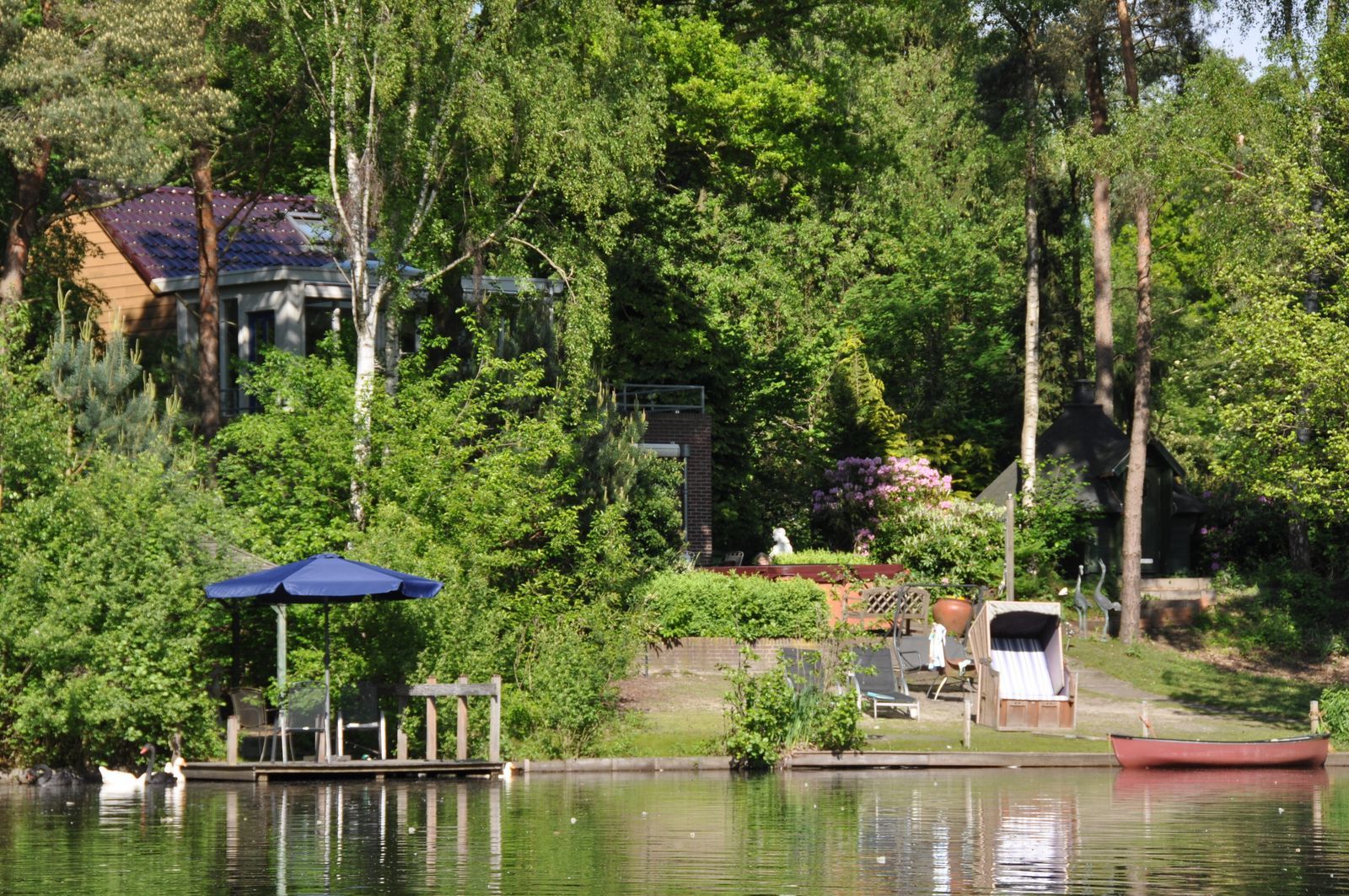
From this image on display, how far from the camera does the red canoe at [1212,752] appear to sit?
24.0 metres

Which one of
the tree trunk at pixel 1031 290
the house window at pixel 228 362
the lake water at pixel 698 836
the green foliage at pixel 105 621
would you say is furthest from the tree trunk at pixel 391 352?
the tree trunk at pixel 1031 290

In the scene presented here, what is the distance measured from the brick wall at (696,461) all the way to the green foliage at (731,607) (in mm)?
7723

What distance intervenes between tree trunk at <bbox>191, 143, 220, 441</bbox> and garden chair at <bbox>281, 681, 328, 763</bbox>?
12.2m

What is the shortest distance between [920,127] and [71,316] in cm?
3203

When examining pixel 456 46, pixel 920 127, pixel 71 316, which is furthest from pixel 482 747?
pixel 920 127

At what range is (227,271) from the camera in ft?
124

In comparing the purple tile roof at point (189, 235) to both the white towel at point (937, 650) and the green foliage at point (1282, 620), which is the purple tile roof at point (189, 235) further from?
the green foliage at point (1282, 620)

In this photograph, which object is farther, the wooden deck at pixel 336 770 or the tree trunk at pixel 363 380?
the tree trunk at pixel 363 380

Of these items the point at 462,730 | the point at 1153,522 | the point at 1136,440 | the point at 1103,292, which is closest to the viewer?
the point at 462,730

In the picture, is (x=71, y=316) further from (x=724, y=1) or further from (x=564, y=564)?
(x=724, y=1)

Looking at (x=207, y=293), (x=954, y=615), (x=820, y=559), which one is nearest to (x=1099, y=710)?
(x=954, y=615)

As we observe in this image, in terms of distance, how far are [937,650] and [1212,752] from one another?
6630 millimetres

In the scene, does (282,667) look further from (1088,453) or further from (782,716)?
(1088,453)

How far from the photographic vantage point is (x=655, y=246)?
134 ft
